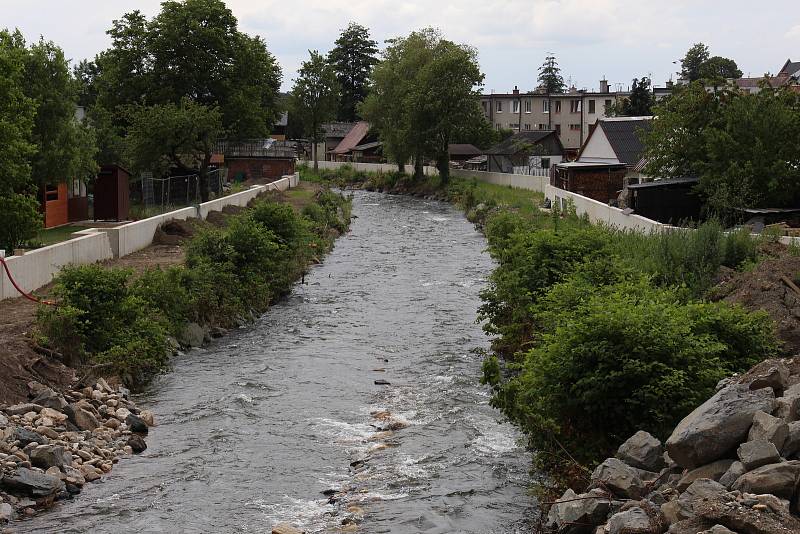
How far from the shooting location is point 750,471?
1065cm

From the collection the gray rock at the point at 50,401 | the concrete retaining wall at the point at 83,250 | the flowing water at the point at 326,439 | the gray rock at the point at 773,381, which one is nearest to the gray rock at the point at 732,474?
the gray rock at the point at 773,381

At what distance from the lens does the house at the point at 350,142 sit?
114 metres

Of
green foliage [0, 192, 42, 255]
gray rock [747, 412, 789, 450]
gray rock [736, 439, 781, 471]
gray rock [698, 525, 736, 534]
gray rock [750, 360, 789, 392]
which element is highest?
green foliage [0, 192, 42, 255]

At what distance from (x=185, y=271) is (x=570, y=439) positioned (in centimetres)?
1496

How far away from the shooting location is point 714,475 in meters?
11.2

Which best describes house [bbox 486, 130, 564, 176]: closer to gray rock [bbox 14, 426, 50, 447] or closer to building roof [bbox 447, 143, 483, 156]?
building roof [bbox 447, 143, 483, 156]

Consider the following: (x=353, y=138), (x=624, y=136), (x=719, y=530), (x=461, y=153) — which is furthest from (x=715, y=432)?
(x=353, y=138)

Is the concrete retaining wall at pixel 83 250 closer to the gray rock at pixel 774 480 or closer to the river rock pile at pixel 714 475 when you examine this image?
the river rock pile at pixel 714 475

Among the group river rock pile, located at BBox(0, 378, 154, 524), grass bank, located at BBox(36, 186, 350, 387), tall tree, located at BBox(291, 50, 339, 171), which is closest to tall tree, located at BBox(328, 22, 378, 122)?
tall tree, located at BBox(291, 50, 339, 171)

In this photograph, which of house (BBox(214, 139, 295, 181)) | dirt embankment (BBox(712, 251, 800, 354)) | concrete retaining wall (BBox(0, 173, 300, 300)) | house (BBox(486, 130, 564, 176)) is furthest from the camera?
house (BBox(486, 130, 564, 176))

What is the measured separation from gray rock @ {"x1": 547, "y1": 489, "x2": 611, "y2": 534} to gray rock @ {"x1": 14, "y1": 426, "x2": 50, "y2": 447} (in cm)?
840

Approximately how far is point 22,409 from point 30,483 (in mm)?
2781

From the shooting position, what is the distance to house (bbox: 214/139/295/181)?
7825 centimetres

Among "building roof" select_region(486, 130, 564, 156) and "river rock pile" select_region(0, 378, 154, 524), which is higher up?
"building roof" select_region(486, 130, 564, 156)
